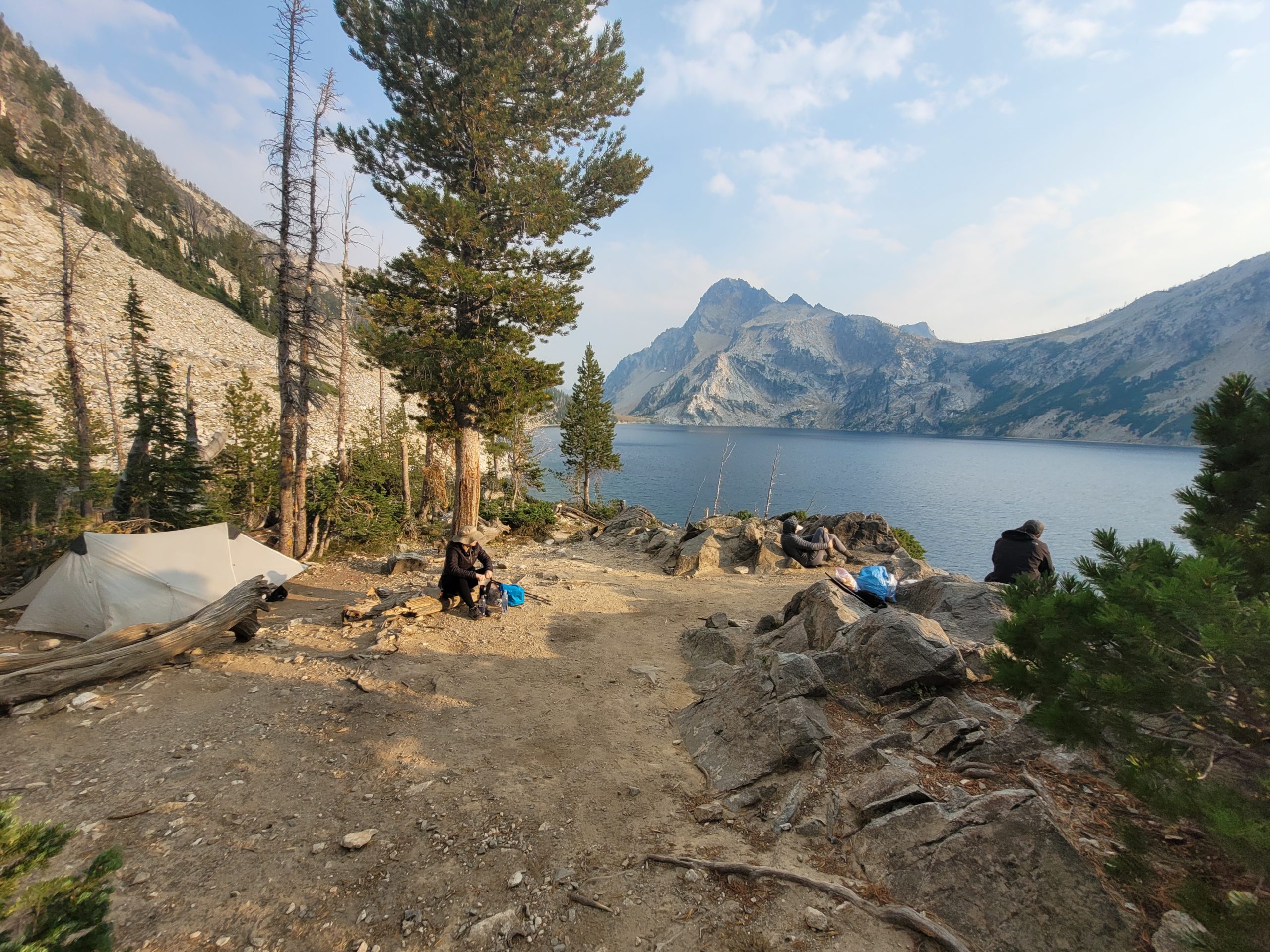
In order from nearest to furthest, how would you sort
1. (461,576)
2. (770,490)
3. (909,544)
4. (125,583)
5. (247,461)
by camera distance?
(125,583) < (461,576) < (247,461) < (909,544) < (770,490)

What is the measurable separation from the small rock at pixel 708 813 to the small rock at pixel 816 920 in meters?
1.44

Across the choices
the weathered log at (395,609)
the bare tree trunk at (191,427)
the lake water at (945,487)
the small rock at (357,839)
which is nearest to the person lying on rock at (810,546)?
the lake water at (945,487)

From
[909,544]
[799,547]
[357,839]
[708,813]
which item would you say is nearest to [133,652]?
[357,839]

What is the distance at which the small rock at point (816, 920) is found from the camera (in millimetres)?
3146

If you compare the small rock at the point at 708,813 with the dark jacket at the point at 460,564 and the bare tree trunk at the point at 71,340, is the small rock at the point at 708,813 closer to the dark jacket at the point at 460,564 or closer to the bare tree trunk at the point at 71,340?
the dark jacket at the point at 460,564

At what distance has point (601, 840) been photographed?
4.39 metres

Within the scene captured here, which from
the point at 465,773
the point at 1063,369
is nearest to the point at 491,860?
the point at 465,773

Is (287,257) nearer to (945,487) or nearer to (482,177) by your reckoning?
(482,177)

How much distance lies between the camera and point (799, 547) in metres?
15.0

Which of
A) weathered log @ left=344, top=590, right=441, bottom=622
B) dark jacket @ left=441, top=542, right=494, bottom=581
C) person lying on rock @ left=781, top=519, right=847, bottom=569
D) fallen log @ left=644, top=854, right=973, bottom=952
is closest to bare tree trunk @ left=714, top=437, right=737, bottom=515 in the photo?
person lying on rock @ left=781, top=519, right=847, bottom=569

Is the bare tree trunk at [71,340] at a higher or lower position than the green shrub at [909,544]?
higher

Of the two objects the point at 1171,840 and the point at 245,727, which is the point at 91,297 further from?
the point at 1171,840

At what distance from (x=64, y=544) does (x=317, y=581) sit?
4.98 m

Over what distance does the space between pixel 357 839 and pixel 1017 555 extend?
37.3 feet
